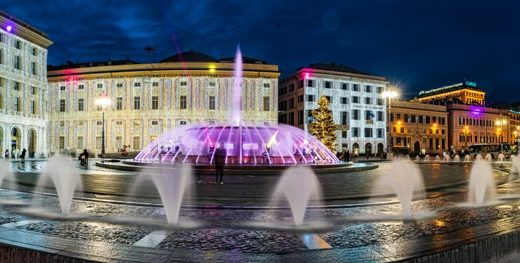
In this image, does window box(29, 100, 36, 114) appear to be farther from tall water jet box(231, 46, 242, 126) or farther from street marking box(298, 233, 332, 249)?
street marking box(298, 233, 332, 249)

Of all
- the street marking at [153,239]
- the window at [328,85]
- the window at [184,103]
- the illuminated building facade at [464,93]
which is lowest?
the street marking at [153,239]

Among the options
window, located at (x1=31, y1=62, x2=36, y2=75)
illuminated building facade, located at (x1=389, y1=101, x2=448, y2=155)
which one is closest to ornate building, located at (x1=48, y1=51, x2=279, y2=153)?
window, located at (x1=31, y1=62, x2=36, y2=75)

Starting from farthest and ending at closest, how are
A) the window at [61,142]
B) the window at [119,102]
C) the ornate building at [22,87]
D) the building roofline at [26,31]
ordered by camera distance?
the window at [61,142] < the window at [119,102] < the ornate building at [22,87] < the building roofline at [26,31]

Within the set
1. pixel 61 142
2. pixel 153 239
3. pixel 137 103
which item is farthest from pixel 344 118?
pixel 153 239

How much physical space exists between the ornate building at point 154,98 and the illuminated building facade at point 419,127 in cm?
2665

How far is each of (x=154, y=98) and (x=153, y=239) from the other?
62.0 metres

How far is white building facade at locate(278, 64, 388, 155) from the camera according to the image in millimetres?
69750

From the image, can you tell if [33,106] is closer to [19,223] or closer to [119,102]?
[119,102]

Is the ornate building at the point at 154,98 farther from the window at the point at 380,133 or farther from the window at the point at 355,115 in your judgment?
the window at the point at 380,133

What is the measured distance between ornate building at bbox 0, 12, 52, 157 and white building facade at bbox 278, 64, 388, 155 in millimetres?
36906

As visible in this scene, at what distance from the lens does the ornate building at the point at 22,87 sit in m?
51.7

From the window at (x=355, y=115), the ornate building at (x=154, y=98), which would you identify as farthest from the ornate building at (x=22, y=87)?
the window at (x=355, y=115)

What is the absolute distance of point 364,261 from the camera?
15.7ft

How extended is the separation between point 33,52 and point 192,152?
4069cm
